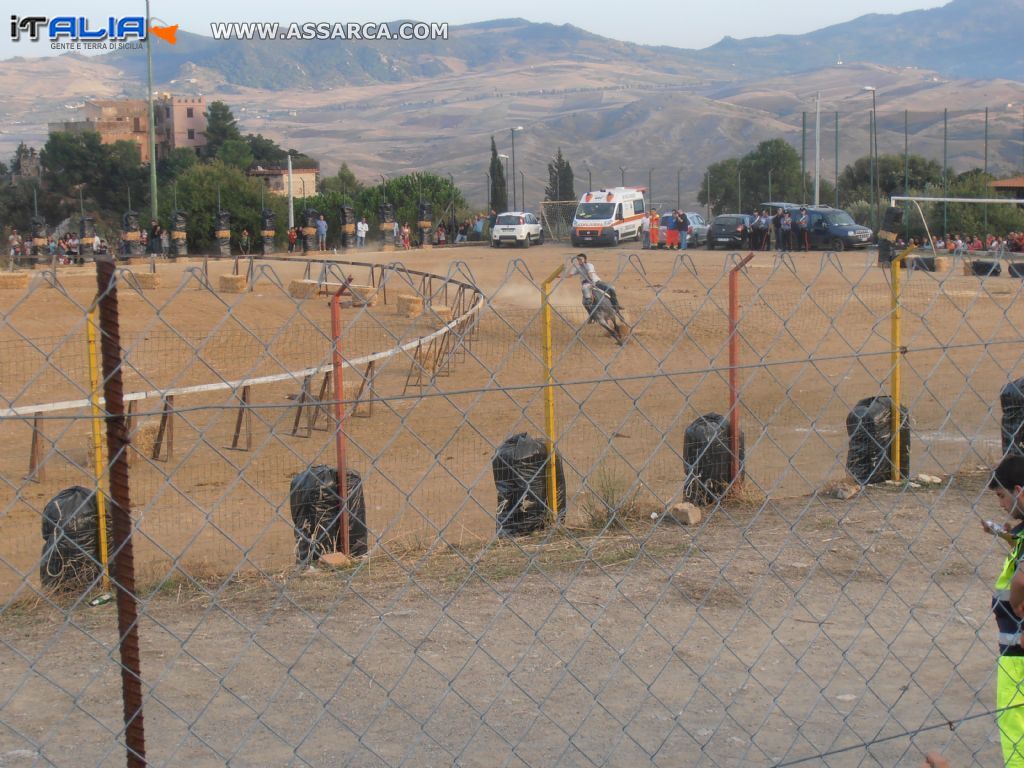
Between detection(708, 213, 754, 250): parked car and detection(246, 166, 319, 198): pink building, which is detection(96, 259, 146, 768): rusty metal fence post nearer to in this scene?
detection(708, 213, 754, 250): parked car

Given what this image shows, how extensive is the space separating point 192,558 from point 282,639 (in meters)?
2.56

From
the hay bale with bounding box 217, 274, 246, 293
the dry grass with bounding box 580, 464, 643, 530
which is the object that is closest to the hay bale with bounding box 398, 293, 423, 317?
the hay bale with bounding box 217, 274, 246, 293

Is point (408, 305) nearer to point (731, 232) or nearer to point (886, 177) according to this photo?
point (731, 232)

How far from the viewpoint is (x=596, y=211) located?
130ft

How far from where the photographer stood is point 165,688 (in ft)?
18.5

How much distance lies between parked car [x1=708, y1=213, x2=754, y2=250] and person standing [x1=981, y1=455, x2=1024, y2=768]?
34.0 m

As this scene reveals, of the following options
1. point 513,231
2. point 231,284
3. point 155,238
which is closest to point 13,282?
point 231,284

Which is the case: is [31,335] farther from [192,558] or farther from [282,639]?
[282,639]

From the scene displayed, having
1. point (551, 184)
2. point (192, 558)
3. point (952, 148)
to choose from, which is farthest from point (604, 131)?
point (192, 558)

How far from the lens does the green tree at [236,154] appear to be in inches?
2813

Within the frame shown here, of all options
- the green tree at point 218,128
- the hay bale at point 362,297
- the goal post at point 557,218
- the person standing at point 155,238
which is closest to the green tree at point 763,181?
the goal post at point 557,218

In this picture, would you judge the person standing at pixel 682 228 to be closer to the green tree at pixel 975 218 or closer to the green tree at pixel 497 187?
the green tree at pixel 975 218

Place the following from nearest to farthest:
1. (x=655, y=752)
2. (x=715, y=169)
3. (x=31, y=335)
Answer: (x=655, y=752) < (x=31, y=335) < (x=715, y=169)

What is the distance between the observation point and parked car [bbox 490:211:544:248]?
4031 cm
